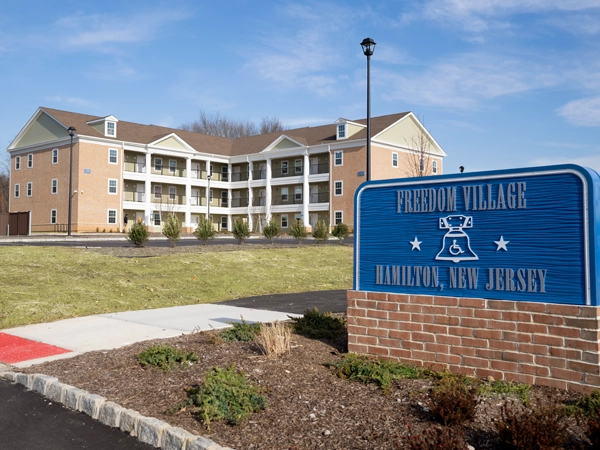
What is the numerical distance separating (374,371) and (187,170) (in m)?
53.7

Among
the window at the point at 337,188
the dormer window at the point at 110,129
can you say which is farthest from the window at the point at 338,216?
the dormer window at the point at 110,129

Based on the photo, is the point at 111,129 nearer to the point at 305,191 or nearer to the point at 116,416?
the point at 305,191

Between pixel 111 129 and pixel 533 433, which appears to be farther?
pixel 111 129

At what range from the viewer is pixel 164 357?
6910mm

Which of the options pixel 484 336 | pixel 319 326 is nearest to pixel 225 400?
pixel 484 336

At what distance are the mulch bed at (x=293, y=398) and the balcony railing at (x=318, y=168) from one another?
47.1 m

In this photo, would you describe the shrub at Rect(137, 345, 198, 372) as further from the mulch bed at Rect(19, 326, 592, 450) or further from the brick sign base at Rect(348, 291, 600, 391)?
the brick sign base at Rect(348, 291, 600, 391)

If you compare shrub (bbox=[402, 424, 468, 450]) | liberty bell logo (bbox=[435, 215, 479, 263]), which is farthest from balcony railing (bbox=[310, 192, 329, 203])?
shrub (bbox=[402, 424, 468, 450])

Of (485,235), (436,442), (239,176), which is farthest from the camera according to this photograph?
(239,176)

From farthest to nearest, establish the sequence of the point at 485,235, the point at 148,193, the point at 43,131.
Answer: the point at 148,193 < the point at 43,131 < the point at 485,235

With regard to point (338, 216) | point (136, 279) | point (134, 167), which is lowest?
point (136, 279)

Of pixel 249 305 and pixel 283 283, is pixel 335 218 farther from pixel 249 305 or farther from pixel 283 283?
pixel 249 305

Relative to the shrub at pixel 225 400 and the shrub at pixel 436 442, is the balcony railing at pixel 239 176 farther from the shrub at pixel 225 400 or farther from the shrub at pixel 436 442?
the shrub at pixel 436 442

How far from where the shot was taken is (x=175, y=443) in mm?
4602
